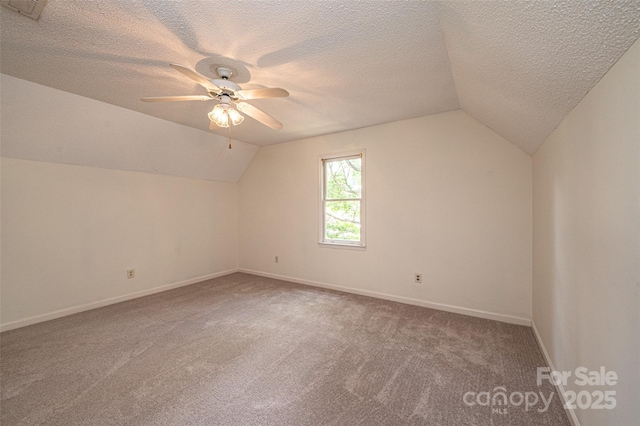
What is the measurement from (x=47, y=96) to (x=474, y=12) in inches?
146

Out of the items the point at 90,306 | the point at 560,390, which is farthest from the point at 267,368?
the point at 90,306

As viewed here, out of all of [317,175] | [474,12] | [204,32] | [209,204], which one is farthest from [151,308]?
[474,12]

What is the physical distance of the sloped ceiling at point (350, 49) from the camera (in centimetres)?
112

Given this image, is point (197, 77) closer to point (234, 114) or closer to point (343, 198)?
point (234, 114)

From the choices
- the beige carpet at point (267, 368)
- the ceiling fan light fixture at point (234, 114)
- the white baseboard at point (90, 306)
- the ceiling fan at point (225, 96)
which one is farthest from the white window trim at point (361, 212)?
the white baseboard at point (90, 306)

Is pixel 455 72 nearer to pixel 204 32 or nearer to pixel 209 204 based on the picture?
pixel 204 32

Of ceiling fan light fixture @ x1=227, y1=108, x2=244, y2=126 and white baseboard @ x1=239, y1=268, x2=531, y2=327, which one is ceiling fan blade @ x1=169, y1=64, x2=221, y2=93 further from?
white baseboard @ x1=239, y1=268, x2=531, y2=327

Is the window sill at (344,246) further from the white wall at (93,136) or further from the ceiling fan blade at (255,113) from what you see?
the white wall at (93,136)

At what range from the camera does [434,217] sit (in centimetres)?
323

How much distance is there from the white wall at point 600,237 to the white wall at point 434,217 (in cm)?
91

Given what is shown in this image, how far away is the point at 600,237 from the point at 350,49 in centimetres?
183

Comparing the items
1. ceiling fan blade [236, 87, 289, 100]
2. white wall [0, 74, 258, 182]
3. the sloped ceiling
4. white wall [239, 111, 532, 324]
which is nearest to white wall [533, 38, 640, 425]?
the sloped ceiling

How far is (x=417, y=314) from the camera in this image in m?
3.07

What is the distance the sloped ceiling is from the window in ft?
4.49
